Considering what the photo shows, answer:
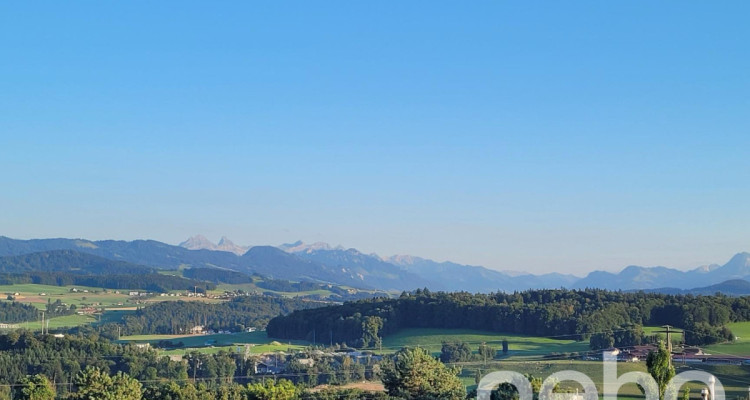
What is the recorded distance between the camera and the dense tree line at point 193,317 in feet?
478

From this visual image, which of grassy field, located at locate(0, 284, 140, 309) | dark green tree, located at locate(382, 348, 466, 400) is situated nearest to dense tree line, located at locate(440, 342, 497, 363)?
dark green tree, located at locate(382, 348, 466, 400)

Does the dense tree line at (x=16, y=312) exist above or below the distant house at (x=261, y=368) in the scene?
above

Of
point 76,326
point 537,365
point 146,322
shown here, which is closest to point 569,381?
point 537,365

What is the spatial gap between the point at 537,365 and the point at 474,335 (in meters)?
29.4

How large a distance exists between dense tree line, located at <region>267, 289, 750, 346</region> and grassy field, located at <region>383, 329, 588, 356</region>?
2499mm

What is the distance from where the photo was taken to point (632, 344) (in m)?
84.6

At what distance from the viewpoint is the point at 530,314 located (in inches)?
4050

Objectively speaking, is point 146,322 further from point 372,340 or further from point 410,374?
point 410,374

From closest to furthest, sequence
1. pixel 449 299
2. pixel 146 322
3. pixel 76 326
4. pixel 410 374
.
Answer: pixel 410 374 → pixel 449 299 → pixel 76 326 → pixel 146 322

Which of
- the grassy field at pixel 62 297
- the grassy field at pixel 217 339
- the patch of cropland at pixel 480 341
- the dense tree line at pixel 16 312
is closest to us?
the patch of cropland at pixel 480 341

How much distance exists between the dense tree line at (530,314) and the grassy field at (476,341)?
250cm

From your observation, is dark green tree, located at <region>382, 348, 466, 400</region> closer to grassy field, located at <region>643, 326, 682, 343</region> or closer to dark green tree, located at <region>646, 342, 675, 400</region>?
dark green tree, located at <region>646, 342, 675, 400</region>

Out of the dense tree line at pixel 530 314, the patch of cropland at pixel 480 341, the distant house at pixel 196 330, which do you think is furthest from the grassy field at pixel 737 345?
the distant house at pixel 196 330

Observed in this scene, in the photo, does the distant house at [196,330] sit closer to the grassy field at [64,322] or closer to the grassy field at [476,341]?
the grassy field at [64,322]
